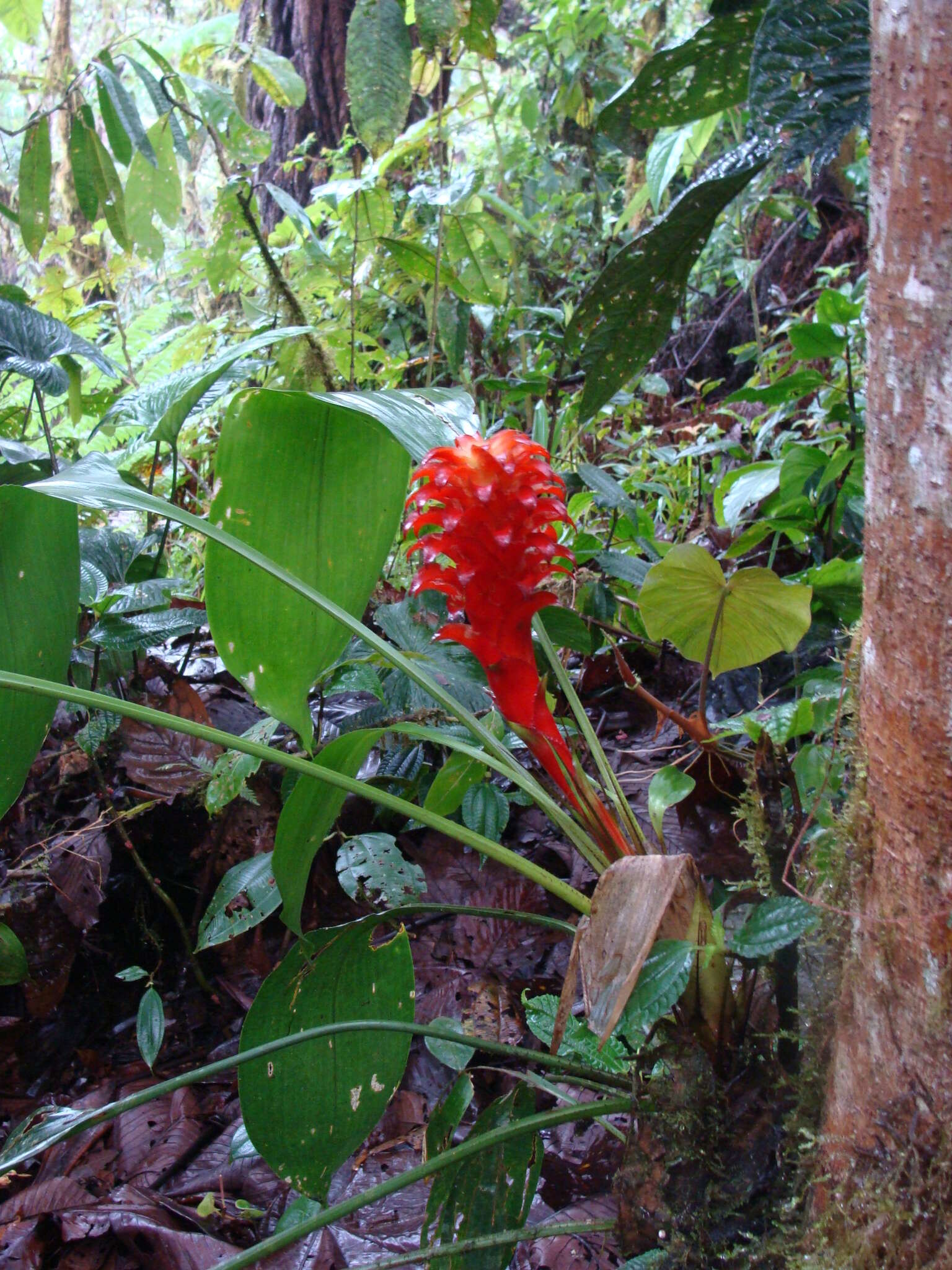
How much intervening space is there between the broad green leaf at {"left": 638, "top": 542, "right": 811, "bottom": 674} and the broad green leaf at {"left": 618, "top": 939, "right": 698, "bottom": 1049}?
34cm

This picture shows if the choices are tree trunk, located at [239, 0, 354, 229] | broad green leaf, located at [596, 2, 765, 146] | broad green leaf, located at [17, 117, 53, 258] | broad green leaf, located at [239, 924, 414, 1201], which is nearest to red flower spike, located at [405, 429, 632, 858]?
broad green leaf, located at [239, 924, 414, 1201]

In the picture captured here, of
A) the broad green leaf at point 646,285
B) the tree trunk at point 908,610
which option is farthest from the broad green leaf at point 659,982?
the broad green leaf at point 646,285

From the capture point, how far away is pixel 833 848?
0.59 metres

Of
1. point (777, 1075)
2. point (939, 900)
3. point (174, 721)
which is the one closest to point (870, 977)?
point (939, 900)

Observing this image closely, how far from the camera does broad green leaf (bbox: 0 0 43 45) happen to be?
1322 millimetres

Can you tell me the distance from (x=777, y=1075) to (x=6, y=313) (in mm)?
1368

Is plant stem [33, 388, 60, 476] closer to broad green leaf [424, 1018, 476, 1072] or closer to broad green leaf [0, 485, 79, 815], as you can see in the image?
broad green leaf [0, 485, 79, 815]

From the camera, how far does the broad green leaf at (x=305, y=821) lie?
0.73 meters

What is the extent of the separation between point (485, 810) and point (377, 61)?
1.00m

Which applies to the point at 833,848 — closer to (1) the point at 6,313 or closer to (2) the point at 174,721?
(2) the point at 174,721

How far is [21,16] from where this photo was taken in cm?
134

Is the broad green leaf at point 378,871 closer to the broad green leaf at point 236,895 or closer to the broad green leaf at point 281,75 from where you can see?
the broad green leaf at point 236,895

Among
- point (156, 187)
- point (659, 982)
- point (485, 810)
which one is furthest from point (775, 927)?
point (156, 187)

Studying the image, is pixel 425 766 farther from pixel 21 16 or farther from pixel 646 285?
pixel 21 16
